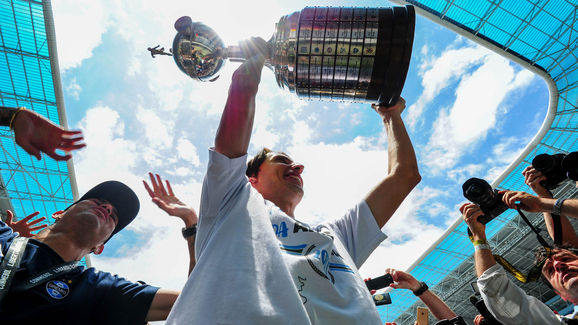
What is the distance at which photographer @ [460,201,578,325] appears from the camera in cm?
237

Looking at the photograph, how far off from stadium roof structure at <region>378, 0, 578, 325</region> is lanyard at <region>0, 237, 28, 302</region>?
946 cm

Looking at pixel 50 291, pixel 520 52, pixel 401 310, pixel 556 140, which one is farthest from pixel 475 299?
pixel 401 310

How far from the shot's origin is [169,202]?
217 cm

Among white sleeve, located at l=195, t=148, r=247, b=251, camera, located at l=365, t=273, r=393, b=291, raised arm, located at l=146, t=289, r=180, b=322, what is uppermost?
white sleeve, located at l=195, t=148, r=247, b=251

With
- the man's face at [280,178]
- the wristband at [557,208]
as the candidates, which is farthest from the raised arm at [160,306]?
the wristband at [557,208]

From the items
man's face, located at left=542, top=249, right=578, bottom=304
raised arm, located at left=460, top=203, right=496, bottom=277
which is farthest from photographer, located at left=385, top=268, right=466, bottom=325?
man's face, located at left=542, top=249, right=578, bottom=304

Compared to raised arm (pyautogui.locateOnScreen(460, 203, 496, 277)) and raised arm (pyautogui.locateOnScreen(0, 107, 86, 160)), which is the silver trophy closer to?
raised arm (pyautogui.locateOnScreen(0, 107, 86, 160))

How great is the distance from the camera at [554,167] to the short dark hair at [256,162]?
2545mm

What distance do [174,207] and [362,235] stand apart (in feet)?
4.24

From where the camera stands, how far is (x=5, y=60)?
9.07 meters

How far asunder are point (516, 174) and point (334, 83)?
598 inches

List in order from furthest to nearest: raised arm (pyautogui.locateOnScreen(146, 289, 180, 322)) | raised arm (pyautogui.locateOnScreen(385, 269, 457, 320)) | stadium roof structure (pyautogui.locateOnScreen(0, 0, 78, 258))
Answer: stadium roof structure (pyautogui.locateOnScreen(0, 0, 78, 258))
raised arm (pyautogui.locateOnScreen(385, 269, 457, 320))
raised arm (pyautogui.locateOnScreen(146, 289, 180, 322))

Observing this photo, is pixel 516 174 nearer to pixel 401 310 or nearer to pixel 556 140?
pixel 556 140

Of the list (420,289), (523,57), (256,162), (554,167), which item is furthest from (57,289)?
(523,57)
